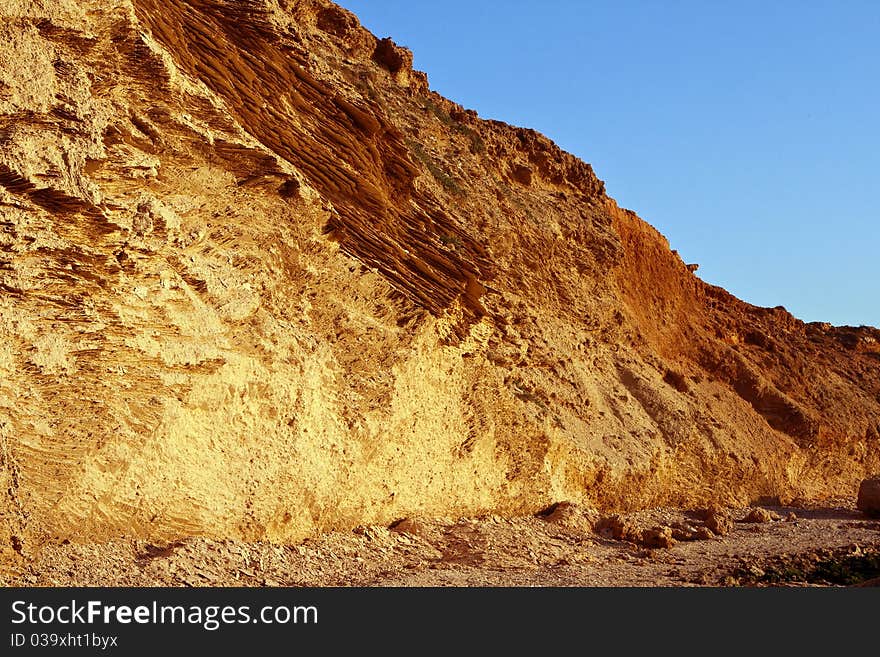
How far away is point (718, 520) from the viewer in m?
15.4

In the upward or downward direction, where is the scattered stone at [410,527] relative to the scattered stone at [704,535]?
upward

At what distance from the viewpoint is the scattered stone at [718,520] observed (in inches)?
595

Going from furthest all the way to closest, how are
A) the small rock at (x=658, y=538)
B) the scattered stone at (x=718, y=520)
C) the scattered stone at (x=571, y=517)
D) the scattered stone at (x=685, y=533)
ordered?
1. the scattered stone at (x=718, y=520)
2. the scattered stone at (x=685, y=533)
3. the scattered stone at (x=571, y=517)
4. the small rock at (x=658, y=538)

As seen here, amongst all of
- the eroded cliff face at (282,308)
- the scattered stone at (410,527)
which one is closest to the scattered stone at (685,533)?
the eroded cliff face at (282,308)

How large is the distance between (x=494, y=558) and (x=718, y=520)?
220 inches

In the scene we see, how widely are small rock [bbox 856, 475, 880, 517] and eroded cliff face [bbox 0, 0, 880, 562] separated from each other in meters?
1.85

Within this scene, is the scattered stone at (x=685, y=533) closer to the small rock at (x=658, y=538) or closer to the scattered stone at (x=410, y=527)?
the small rock at (x=658, y=538)

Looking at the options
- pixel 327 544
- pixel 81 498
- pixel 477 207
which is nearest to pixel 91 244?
pixel 81 498

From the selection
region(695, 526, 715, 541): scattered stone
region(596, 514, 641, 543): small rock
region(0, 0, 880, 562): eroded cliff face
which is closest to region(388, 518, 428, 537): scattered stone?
region(0, 0, 880, 562): eroded cliff face

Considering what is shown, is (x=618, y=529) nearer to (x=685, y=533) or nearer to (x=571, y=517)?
(x=571, y=517)

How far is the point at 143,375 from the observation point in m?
9.43

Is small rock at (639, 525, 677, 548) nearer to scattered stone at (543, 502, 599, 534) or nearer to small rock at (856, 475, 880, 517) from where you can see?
scattered stone at (543, 502, 599, 534)

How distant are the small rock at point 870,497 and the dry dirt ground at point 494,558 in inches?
113

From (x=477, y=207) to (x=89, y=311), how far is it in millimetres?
9235
